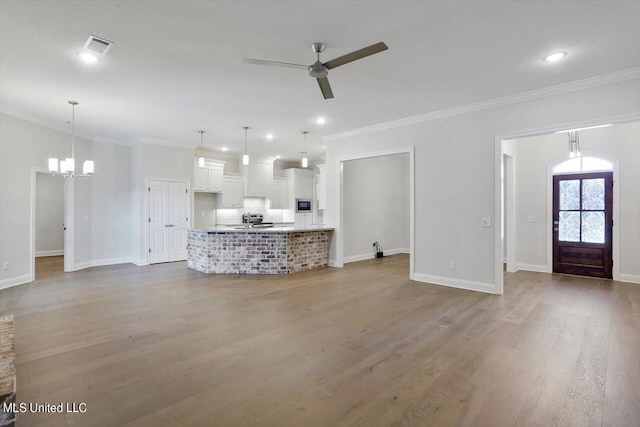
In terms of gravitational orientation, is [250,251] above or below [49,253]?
above

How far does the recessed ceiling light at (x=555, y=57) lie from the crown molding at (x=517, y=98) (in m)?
0.89

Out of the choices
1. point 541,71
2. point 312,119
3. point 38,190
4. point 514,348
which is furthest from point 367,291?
point 38,190

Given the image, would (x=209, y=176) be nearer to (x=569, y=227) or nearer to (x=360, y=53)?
(x=360, y=53)

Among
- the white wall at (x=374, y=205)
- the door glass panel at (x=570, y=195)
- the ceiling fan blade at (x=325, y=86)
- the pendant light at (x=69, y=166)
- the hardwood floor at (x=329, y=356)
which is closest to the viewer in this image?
the hardwood floor at (x=329, y=356)

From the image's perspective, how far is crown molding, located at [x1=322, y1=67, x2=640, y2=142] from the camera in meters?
3.84

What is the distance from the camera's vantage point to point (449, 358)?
2.78 metres

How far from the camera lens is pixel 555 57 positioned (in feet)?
11.3

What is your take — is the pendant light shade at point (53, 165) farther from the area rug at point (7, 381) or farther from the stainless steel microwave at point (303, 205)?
the stainless steel microwave at point (303, 205)

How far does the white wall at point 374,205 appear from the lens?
8039mm

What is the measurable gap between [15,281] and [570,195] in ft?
33.7

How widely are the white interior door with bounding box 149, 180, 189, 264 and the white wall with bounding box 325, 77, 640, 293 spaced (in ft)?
17.0

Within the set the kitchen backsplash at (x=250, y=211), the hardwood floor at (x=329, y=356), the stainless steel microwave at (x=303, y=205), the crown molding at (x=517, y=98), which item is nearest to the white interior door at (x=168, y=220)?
the kitchen backsplash at (x=250, y=211)
